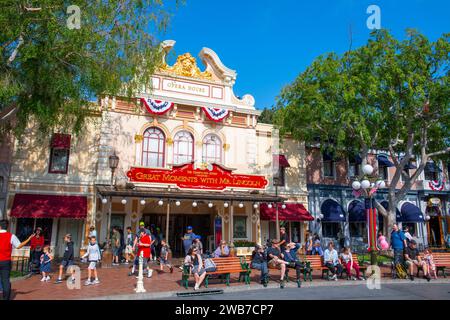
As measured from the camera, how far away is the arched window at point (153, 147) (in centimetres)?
1912

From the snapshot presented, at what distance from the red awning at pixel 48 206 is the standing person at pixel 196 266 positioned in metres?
8.30

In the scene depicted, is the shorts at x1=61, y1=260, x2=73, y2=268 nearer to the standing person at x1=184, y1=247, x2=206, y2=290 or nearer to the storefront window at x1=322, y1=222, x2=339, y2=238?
the standing person at x1=184, y1=247, x2=206, y2=290

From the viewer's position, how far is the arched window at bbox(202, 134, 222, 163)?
20344 mm

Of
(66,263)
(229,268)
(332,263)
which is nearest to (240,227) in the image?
(332,263)

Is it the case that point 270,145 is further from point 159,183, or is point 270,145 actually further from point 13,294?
point 13,294

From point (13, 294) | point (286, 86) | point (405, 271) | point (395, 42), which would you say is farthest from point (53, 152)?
point (395, 42)

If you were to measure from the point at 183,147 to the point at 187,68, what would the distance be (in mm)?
4563

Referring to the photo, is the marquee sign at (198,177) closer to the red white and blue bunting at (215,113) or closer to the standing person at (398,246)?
the red white and blue bunting at (215,113)

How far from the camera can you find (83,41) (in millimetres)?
11406

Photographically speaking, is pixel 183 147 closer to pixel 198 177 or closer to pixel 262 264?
pixel 198 177

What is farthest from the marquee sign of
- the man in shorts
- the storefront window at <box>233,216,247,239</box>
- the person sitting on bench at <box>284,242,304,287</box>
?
Result: the man in shorts

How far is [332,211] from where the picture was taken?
22938 mm

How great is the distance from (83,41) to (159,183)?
8063mm
